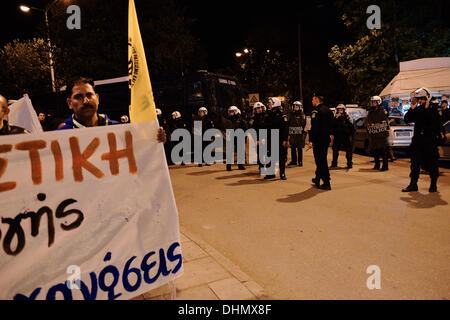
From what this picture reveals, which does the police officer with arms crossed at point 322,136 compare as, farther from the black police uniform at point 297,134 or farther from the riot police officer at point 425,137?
the black police uniform at point 297,134

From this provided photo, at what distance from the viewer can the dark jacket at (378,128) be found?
950cm

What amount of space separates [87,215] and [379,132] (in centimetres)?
889

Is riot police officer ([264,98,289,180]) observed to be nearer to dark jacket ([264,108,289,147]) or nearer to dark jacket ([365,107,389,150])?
dark jacket ([264,108,289,147])

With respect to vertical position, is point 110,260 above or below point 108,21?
below

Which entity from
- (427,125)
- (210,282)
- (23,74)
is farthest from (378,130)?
(23,74)

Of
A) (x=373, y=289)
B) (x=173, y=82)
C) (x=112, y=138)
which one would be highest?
(x=173, y=82)

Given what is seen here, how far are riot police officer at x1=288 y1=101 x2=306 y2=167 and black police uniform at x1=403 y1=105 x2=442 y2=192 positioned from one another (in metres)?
4.27

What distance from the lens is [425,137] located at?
6707 mm

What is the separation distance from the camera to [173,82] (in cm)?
1706

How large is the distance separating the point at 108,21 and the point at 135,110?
19.8 meters

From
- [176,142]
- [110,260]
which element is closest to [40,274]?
[110,260]

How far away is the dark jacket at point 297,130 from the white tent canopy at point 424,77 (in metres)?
8.66

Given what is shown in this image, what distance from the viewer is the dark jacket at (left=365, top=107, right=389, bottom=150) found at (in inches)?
374

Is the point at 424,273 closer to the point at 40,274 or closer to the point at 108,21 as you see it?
the point at 40,274
